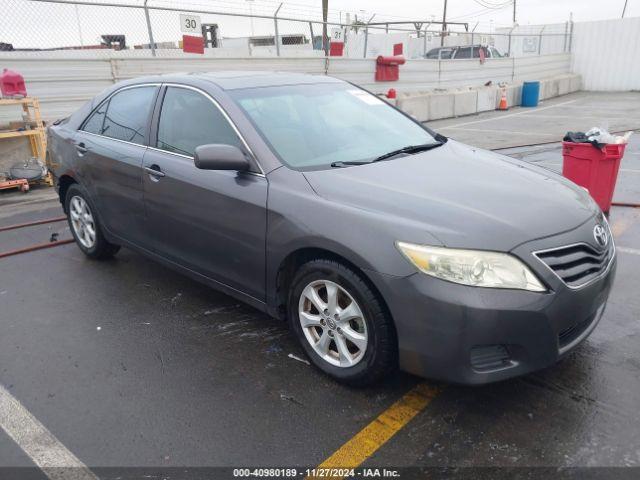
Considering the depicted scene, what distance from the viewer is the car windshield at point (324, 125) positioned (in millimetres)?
3314

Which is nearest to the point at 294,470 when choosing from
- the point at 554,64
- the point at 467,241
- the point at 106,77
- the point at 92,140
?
the point at 467,241

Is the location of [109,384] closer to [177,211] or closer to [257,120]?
[177,211]

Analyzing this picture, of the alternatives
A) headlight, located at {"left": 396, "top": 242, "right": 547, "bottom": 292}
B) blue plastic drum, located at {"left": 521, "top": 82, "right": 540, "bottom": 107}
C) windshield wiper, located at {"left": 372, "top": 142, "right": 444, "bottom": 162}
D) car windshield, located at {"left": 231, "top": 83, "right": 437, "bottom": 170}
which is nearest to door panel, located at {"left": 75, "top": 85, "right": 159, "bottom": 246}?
car windshield, located at {"left": 231, "top": 83, "right": 437, "bottom": 170}

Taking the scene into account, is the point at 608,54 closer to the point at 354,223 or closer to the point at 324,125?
the point at 324,125

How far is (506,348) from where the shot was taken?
2.49 metres

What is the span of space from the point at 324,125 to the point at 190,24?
8.48 metres

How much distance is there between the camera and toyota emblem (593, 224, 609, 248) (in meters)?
2.81

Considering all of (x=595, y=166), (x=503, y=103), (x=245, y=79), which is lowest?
(x=503, y=103)

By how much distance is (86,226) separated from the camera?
16.1ft

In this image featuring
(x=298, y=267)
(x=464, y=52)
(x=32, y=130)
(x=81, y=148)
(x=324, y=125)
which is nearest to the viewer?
(x=298, y=267)

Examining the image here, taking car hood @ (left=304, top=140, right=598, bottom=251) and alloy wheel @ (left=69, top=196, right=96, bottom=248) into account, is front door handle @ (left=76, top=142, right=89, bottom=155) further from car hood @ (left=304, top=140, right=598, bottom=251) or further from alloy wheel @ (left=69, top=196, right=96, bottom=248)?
car hood @ (left=304, top=140, right=598, bottom=251)

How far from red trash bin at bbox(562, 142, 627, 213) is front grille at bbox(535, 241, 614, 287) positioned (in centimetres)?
336

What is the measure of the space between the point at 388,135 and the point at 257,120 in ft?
3.11

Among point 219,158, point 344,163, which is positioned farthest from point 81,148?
point 344,163
